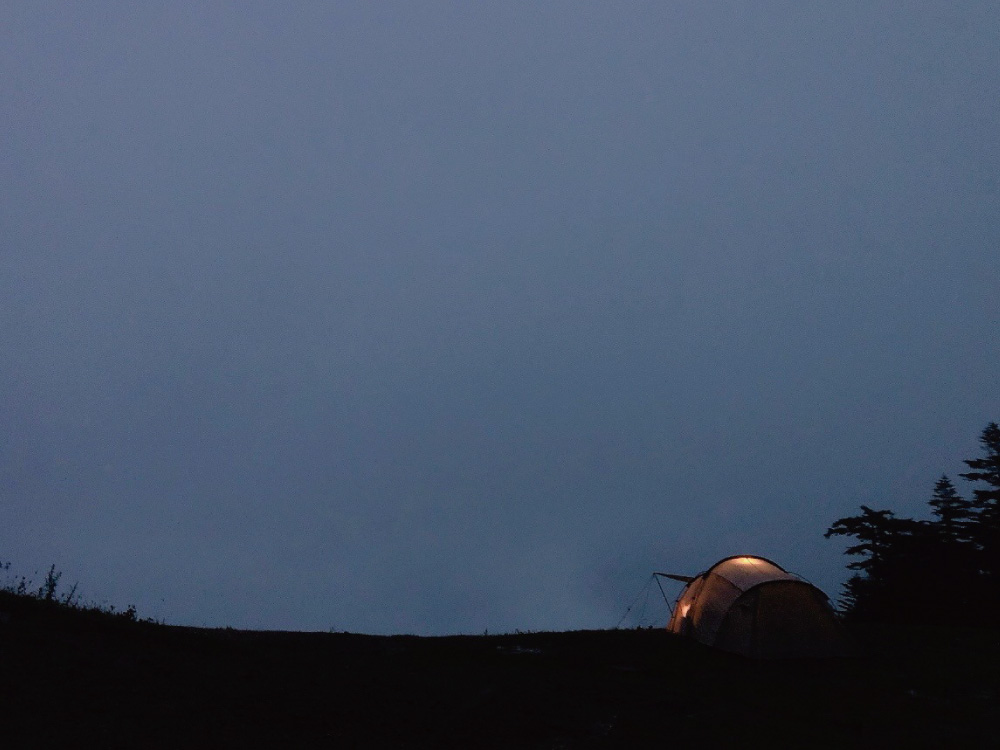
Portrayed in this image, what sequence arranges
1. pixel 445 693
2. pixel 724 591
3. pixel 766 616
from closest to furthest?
1. pixel 445 693
2. pixel 766 616
3. pixel 724 591

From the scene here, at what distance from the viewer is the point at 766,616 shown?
20750mm

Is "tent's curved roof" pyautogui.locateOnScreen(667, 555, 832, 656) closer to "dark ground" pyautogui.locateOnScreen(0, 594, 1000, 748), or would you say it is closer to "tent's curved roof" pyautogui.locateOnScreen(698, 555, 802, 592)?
"tent's curved roof" pyautogui.locateOnScreen(698, 555, 802, 592)

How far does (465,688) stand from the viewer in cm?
1638

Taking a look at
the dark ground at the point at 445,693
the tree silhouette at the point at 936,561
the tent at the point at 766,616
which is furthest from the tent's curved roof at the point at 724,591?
the tree silhouette at the point at 936,561

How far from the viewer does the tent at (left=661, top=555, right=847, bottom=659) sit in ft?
66.8

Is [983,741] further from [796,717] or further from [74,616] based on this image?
[74,616]

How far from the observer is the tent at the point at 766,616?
2036 centimetres

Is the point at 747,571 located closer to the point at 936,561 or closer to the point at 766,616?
the point at 766,616

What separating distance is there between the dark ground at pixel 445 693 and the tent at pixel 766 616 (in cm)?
58

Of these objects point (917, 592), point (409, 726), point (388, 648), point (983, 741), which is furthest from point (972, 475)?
point (409, 726)

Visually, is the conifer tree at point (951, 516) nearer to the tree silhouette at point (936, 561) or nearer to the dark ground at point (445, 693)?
the tree silhouette at point (936, 561)

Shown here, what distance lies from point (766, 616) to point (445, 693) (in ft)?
32.9

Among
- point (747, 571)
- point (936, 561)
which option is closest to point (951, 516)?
point (936, 561)

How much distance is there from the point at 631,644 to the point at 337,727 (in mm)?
11747
